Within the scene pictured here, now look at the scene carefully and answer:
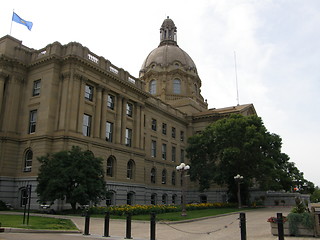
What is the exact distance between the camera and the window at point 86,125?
113ft

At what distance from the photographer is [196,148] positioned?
151ft

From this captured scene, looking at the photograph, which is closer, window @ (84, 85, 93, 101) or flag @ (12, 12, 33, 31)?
flag @ (12, 12, 33, 31)

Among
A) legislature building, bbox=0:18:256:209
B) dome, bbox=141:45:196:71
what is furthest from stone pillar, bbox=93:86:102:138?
dome, bbox=141:45:196:71

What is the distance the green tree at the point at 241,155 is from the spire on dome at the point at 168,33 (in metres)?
36.5

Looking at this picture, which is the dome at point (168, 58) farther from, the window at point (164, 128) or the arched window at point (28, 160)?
the arched window at point (28, 160)

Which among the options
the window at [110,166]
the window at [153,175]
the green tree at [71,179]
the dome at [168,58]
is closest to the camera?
the green tree at [71,179]

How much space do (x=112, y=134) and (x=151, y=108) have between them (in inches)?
473

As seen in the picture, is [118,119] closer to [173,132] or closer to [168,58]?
[173,132]

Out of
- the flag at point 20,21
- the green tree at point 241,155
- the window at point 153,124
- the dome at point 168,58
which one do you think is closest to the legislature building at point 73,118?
the window at point 153,124

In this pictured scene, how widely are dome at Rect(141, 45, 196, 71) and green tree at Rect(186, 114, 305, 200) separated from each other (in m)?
26.1

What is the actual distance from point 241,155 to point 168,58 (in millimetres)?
→ 34391

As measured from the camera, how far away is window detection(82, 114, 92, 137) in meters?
34.4

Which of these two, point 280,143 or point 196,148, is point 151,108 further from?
point 280,143

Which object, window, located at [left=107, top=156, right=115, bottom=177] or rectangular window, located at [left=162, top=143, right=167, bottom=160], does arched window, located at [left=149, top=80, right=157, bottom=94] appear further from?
window, located at [left=107, top=156, right=115, bottom=177]
